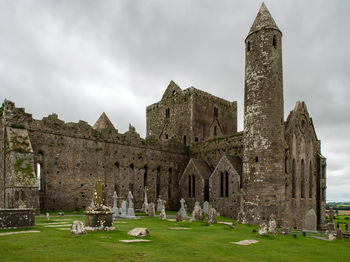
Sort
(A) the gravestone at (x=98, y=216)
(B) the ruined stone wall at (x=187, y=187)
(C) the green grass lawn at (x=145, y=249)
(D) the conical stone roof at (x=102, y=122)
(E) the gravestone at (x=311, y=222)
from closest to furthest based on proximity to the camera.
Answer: (C) the green grass lawn at (x=145, y=249) → (A) the gravestone at (x=98, y=216) → (E) the gravestone at (x=311, y=222) → (B) the ruined stone wall at (x=187, y=187) → (D) the conical stone roof at (x=102, y=122)

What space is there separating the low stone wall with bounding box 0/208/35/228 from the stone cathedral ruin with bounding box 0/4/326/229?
21.0 ft

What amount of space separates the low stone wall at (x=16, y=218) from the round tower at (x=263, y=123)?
15580 mm

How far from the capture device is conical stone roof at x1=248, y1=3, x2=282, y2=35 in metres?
27.2

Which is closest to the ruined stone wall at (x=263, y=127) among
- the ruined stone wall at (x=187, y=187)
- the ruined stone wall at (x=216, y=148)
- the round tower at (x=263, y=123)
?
the round tower at (x=263, y=123)

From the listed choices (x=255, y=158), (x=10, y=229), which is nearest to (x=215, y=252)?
(x=10, y=229)

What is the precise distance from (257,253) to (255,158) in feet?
48.6

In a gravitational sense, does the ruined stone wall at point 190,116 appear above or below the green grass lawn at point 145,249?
above

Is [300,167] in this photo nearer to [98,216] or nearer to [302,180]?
[302,180]

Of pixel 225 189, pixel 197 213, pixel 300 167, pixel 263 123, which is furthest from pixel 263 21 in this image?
pixel 197 213

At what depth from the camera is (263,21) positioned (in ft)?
90.4

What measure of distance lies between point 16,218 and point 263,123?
1798 cm

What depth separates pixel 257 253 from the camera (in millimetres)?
11727

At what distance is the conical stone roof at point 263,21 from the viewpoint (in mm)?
27216

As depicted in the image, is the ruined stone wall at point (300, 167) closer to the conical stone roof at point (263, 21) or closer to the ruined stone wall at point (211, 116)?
the conical stone roof at point (263, 21)
